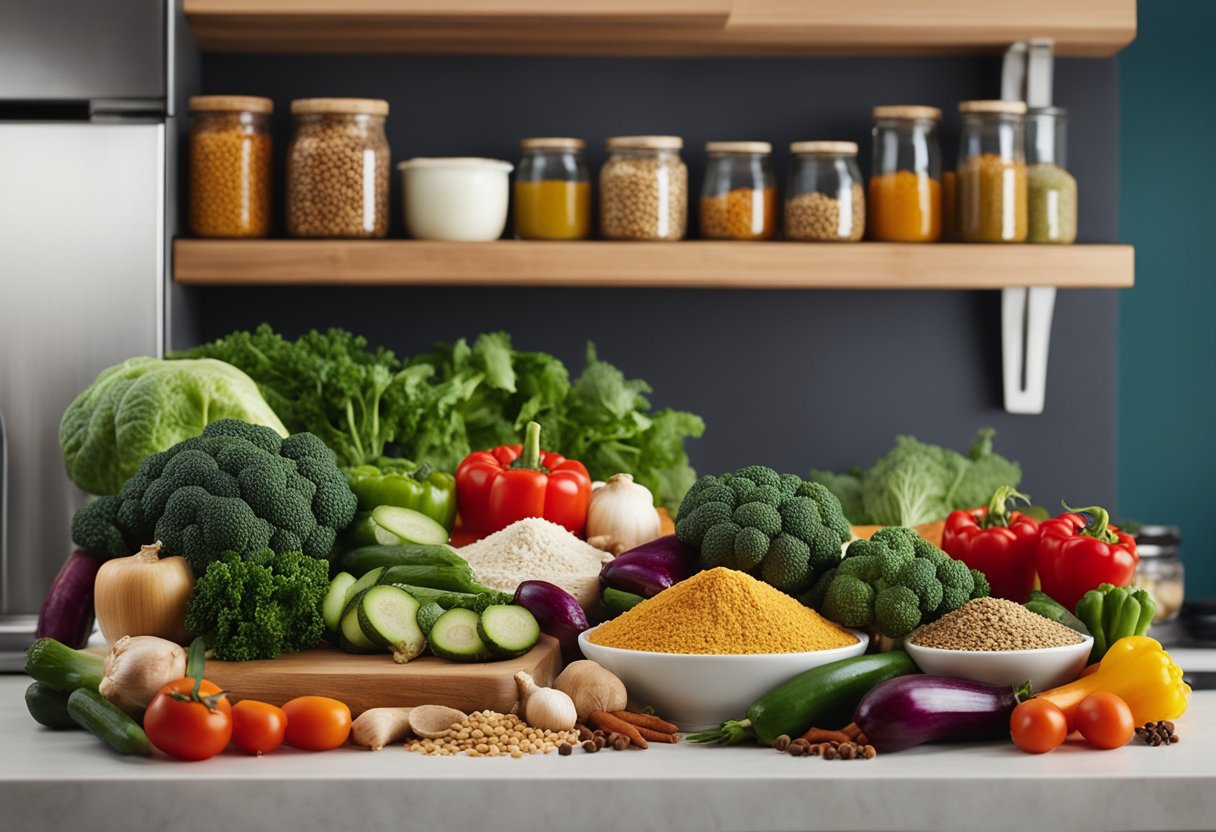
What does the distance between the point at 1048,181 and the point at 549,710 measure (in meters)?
1.80

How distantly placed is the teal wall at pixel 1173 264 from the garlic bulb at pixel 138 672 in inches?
104

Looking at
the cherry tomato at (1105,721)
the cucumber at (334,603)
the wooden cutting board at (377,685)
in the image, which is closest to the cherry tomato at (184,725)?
the wooden cutting board at (377,685)

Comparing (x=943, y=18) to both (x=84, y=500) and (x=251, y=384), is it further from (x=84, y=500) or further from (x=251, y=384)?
(x=84, y=500)

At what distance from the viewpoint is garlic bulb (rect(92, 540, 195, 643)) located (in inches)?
56.7

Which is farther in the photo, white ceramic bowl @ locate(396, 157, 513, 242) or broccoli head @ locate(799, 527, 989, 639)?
white ceramic bowl @ locate(396, 157, 513, 242)

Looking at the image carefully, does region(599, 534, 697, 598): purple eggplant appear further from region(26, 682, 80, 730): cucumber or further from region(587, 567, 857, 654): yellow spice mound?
region(26, 682, 80, 730): cucumber

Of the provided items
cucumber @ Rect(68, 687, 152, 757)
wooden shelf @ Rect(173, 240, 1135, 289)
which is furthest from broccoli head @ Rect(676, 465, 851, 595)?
wooden shelf @ Rect(173, 240, 1135, 289)

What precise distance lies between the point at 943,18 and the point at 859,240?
0.46m

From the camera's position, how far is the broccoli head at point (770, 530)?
58.8 inches

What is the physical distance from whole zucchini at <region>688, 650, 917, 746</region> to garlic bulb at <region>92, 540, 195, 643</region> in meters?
0.55

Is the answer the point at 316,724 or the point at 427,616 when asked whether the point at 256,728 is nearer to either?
the point at 316,724

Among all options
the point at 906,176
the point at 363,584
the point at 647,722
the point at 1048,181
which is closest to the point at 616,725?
the point at 647,722

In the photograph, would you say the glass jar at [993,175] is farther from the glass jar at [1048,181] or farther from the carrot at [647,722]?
the carrot at [647,722]

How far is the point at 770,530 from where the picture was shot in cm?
150
